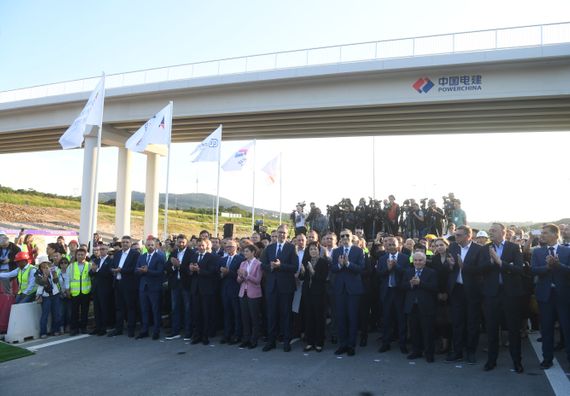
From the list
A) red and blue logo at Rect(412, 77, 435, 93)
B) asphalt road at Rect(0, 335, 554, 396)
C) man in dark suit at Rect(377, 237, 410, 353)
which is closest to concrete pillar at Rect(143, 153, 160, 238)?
red and blue logo at Rect(412, 77, 435, 93)

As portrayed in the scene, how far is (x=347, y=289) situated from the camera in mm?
7797

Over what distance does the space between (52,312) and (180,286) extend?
9.27ft

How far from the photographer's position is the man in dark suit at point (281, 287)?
8023 mm

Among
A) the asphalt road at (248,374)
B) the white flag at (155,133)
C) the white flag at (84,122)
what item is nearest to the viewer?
the asphalt road at (248,374)

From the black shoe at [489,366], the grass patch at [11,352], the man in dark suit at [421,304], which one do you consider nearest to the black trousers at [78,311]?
the grass patch at [11,352]

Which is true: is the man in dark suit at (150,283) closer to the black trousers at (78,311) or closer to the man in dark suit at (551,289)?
the black trousers at (78,311)

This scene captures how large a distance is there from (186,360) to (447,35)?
52.6 feet

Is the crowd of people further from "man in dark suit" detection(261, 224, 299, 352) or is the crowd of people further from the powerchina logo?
the powerchina logo

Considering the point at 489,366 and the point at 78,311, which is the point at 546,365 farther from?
the point at 78,311

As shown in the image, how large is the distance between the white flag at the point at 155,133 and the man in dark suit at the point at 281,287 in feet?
23.7

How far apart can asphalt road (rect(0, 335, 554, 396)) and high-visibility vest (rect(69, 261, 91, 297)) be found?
4.93 feet

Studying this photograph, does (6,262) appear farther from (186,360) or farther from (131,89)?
(131,89)

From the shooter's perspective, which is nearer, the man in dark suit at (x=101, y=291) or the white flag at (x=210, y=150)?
the man in dark suit at (x=101, y=291)

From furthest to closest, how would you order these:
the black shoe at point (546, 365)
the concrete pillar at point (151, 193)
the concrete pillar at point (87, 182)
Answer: the concrete pillar at point (151, 193) < the concrete pillar at point (87, 182) < the black shoe at point (546, 365)
